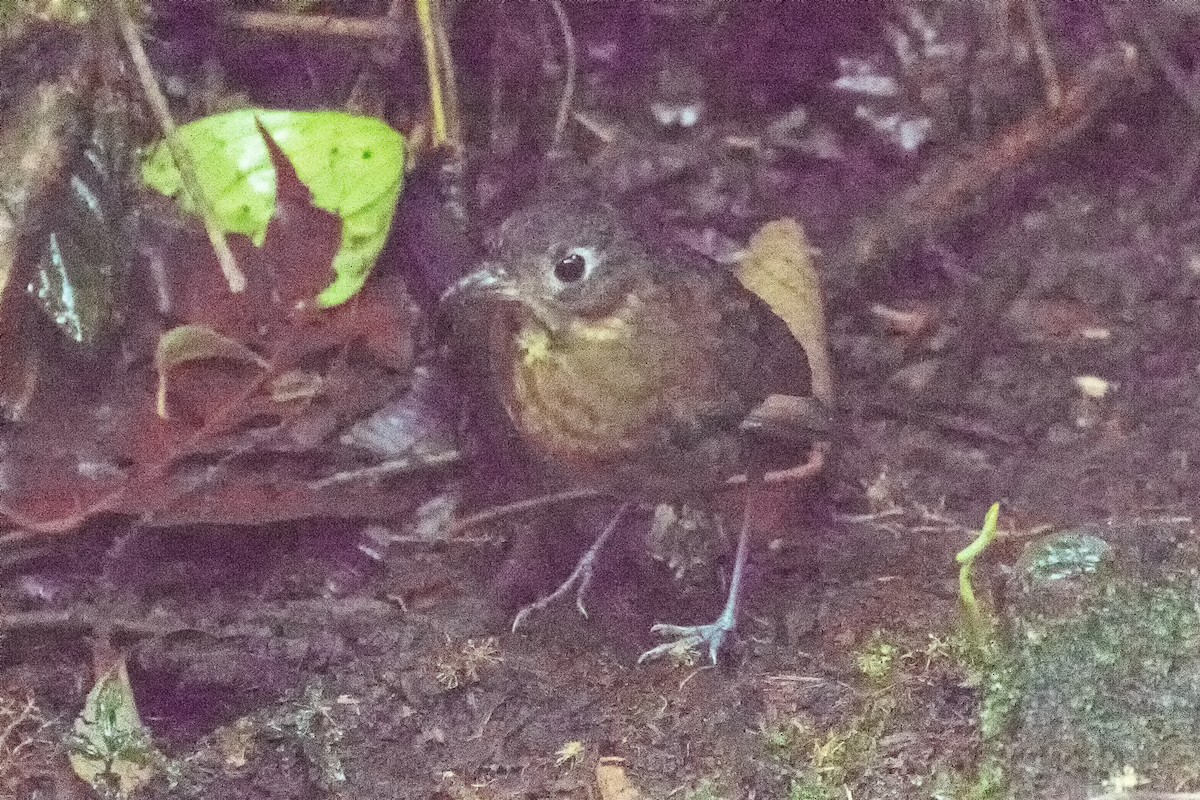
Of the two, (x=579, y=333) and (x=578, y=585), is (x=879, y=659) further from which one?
(x=579, y=333)

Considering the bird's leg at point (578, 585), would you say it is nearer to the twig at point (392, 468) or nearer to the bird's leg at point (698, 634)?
the bird's leg at point (698, 634)

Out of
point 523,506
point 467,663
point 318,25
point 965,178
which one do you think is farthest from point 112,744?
point 965,178

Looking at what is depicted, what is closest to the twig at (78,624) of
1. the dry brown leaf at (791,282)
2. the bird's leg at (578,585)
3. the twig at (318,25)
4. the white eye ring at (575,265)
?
the bird's leg at (578,585)

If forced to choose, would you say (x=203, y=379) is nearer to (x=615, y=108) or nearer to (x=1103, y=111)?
(x=615, y=108)

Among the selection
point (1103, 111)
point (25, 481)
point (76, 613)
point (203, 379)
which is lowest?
point (76, 613)

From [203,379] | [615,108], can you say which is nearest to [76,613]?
[203,379]

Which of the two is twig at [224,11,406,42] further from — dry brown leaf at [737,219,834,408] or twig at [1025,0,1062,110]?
twig at [1025,0,1062,110]
